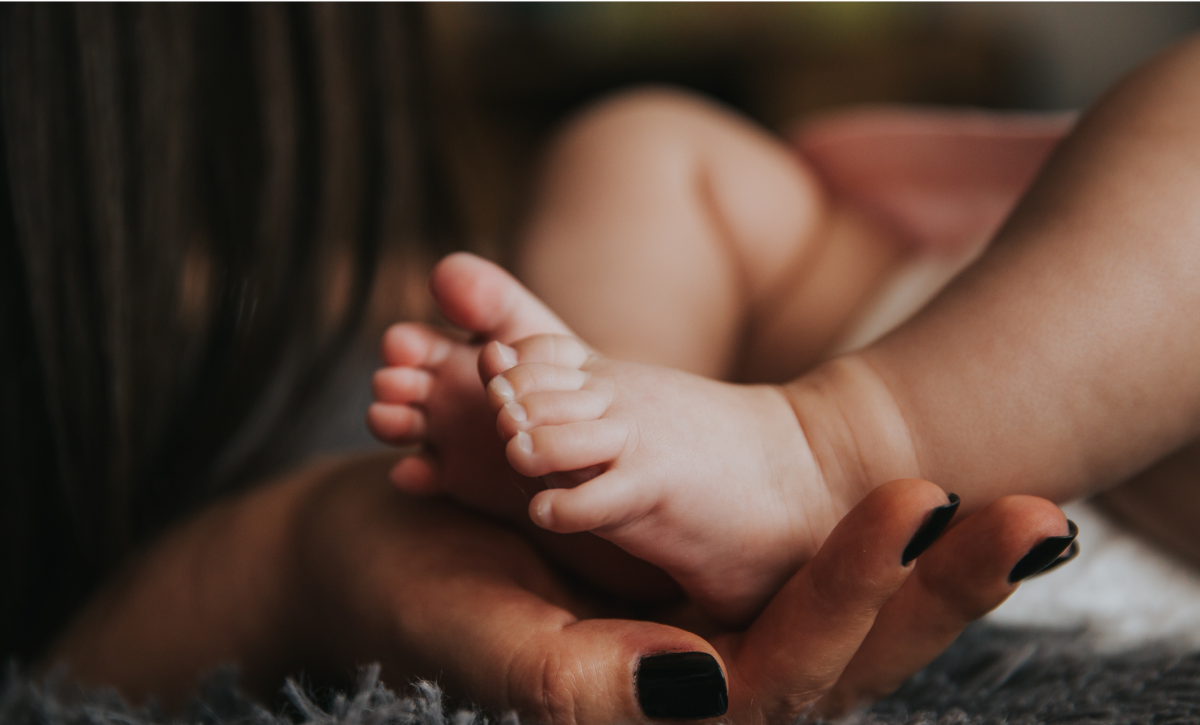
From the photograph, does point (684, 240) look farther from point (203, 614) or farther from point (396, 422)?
point (203, 614)

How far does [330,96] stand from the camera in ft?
2.26

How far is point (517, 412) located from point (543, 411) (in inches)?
0.4

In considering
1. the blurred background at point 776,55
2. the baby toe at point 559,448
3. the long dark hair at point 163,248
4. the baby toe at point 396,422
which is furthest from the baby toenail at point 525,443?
the blurred background at point 776,55

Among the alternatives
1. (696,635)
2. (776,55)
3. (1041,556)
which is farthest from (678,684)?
(776,55)

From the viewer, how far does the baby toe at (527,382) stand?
1.08 feet

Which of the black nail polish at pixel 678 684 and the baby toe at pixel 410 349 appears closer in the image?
the black nail polish at pixel 678 684

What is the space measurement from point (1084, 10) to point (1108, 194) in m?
2.88

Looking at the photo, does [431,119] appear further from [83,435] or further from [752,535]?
[752,535]

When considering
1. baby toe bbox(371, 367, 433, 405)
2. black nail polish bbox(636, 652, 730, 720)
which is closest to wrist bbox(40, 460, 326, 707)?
baby toe bbox(371, 367, 433, 405)

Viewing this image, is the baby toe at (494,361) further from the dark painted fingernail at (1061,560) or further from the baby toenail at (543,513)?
the dark painted fingernail at (1061,560)

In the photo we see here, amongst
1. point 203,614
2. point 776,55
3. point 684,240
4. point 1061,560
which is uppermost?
point 776,55

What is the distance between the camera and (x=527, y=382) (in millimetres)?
333

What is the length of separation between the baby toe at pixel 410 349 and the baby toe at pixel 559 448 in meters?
0.12

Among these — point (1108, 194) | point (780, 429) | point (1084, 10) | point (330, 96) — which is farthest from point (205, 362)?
point (1084, 10)
